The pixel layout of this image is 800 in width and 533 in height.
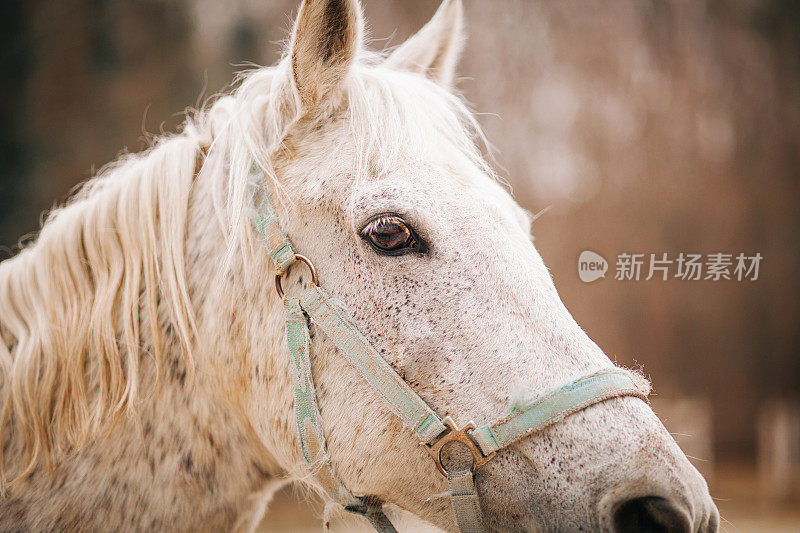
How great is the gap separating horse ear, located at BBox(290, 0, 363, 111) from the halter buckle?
110cm

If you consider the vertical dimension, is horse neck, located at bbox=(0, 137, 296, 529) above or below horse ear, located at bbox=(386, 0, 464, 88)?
below

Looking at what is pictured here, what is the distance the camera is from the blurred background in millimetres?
8109

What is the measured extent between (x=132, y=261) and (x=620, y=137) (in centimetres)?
887

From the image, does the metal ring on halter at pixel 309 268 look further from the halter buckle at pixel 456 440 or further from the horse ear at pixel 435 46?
the horse ear at pixel 435 46

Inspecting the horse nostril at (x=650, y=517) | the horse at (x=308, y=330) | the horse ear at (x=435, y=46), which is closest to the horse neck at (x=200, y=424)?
the horse at (x=308, y=330)

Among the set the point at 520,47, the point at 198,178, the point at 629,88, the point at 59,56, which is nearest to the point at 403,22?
the point at 520,47

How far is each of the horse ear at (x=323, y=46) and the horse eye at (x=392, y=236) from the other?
1.66ft

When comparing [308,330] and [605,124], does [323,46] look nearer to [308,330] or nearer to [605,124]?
[308,330]

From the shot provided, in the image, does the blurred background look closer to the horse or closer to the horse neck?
the horse

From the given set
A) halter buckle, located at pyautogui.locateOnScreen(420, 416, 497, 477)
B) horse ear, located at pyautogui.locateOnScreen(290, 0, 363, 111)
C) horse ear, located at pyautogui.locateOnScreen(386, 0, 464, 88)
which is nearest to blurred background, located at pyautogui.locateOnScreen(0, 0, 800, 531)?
horse ear, located at pyautogui.locateOnScreen(386, 0, 464, 88)

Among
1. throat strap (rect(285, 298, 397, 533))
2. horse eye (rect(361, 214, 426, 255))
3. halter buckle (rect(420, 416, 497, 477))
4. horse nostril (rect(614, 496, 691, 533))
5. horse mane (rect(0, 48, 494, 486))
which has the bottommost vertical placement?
horse nostril (rect(614, 496, 691, 533))

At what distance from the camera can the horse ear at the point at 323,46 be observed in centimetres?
158

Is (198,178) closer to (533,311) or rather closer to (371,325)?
(371,325)

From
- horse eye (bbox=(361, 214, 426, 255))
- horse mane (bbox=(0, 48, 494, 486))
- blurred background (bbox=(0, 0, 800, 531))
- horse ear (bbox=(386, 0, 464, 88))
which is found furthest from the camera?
blurred background (bbox=(0, 0, 800, 531))
